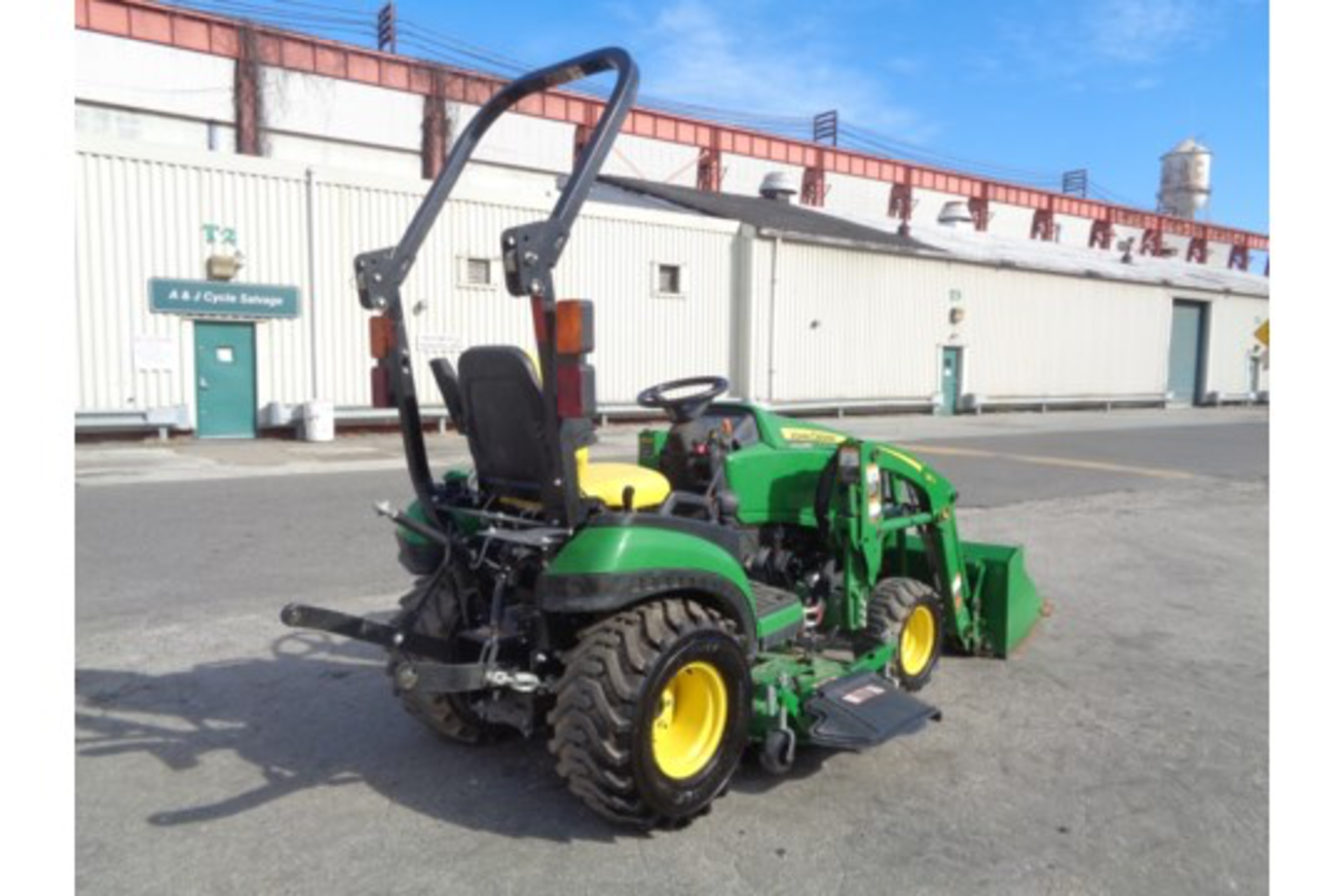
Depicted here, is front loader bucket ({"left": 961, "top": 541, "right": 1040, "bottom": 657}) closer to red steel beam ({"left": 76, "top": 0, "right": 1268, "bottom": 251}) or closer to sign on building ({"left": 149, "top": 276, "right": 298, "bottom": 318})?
red steel beam ({"left": 76, "top": 0, "right": 1268, "bottom": 251})

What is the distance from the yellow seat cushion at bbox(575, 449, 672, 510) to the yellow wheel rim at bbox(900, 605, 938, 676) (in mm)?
1475

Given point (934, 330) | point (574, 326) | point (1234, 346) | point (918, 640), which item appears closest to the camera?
point (574, 326)

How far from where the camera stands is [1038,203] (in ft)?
140

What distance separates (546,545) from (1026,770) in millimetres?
2050

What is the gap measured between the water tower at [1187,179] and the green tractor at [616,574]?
5631cm

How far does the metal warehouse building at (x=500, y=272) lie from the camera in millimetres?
14742

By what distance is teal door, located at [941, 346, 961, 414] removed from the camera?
26.1 m

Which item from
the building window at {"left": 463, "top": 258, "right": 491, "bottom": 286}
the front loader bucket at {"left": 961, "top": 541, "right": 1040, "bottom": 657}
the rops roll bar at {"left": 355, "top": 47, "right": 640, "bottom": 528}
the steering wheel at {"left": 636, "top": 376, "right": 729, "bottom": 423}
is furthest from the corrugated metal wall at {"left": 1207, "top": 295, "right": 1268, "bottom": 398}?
the rops roll bar at {"left": 355, "top": 47, "right": 640, "bottom": 528}

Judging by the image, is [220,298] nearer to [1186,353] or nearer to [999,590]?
[999,590]

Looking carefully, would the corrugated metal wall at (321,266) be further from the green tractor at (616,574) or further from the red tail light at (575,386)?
the red tail light at (575,386)

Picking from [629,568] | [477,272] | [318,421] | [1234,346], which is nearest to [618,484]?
[629,568]

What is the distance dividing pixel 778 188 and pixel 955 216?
960cm

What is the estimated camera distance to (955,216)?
35031 millimetres

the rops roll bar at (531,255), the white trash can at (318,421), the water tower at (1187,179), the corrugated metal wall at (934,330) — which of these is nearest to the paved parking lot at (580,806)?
the rops roll bar at (531,255)
